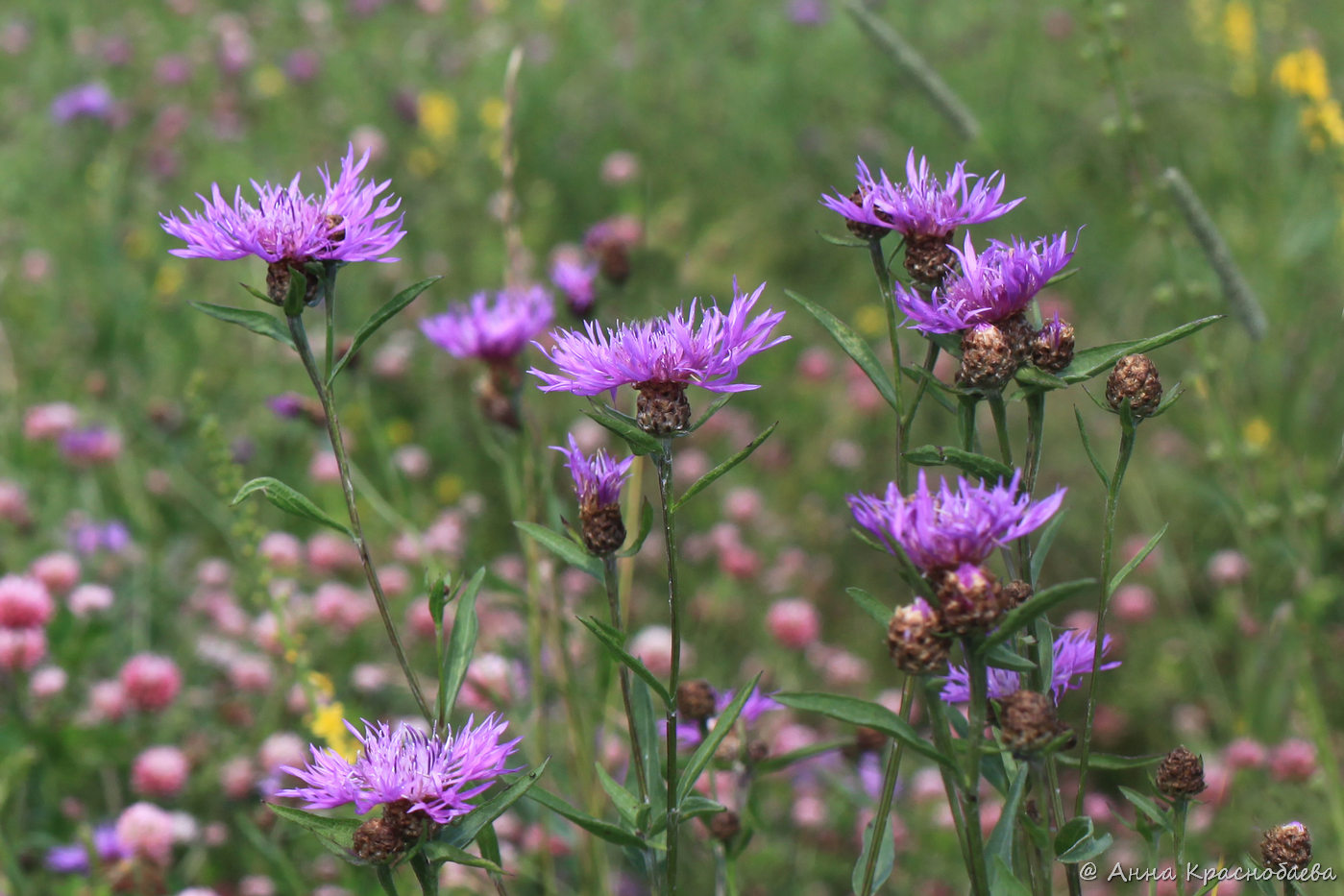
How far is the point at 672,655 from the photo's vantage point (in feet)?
2.82

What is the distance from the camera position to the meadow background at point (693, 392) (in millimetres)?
1854

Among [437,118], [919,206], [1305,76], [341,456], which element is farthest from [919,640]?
[437,118]

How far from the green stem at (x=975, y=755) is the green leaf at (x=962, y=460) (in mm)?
134

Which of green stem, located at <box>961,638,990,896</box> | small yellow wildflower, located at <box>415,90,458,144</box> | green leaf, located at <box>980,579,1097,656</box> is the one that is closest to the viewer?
green leaf, located at <box>980,579,1097,656</box>

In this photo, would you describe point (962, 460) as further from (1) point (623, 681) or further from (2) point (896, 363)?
(1) point (623, 681)

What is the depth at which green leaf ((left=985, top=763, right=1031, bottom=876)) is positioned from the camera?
805 millimetres

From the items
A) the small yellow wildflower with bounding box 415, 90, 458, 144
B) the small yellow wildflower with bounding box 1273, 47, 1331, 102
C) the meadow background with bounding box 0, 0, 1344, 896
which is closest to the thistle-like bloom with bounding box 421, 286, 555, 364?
the meadow background with bounding box 0, 0, 1344, 896

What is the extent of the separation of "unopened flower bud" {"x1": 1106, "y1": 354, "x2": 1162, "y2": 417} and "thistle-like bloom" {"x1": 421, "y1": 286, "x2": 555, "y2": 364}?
0.88 metres

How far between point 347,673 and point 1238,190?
2.73m

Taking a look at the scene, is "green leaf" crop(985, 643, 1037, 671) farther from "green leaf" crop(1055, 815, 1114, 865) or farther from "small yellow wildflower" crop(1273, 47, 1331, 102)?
"small yellow wildflower" crop(1273, 47, 1331, 102)

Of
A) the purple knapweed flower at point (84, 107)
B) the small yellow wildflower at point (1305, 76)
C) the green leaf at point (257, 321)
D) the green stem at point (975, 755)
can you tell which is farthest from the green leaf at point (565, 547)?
the purple knapweed flower at point (84, 107)

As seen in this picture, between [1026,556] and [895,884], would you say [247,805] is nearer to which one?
[895,884]

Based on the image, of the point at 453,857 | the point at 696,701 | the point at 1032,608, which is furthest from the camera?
the point at 696,701

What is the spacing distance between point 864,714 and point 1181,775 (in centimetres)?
37
